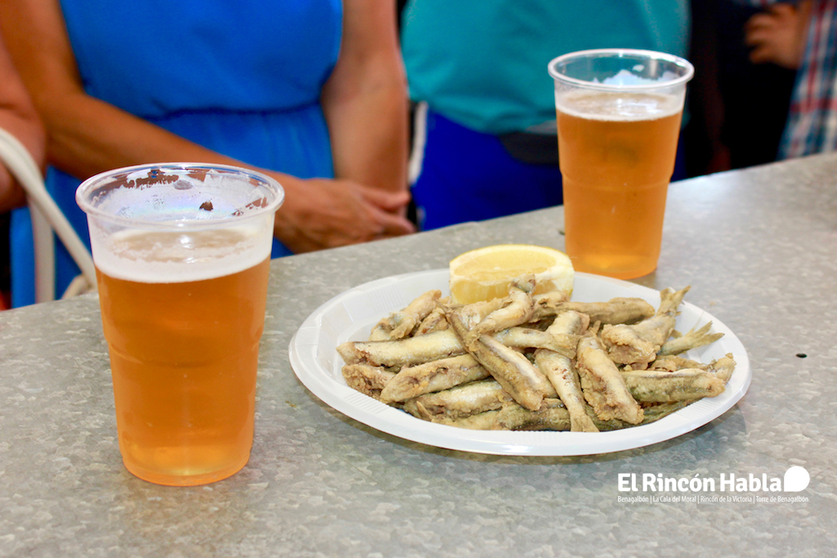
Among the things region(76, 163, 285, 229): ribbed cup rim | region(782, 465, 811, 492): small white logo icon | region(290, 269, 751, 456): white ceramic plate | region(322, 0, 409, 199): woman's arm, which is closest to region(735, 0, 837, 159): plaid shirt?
region(322, 0, 409, 199): woman's arm

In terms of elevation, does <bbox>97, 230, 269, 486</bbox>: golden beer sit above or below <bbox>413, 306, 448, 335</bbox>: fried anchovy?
above

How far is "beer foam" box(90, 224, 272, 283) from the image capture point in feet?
2.02

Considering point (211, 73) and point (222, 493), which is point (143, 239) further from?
point (211, 73)

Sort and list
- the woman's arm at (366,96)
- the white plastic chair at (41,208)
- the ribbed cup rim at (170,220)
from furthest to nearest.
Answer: the woman's arm at (366,96)
the white plastic chair at (41,208)
the ribbed cup rim at (170,220)

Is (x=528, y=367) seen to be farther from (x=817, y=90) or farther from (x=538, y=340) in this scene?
(x=817, y=90)

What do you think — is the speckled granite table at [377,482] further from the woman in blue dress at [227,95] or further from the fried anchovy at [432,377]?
the woman in blue dress at [227,95]

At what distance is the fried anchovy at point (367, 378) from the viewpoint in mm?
818

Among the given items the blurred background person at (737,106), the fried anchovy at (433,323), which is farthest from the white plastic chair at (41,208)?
the blurred background person at (737,106)

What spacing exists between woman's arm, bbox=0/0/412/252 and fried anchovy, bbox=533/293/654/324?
95cm

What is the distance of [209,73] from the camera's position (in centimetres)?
170

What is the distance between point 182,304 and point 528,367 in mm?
357

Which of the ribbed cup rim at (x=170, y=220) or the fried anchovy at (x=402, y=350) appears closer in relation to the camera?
the ribbed cup rim at (x=170, y=220)

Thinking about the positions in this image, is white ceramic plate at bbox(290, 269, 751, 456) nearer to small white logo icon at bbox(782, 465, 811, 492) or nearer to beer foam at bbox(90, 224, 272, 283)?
small white logo icon at bbox(782, 465, 811, 492)

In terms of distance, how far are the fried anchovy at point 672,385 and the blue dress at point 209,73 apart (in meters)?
1.21
